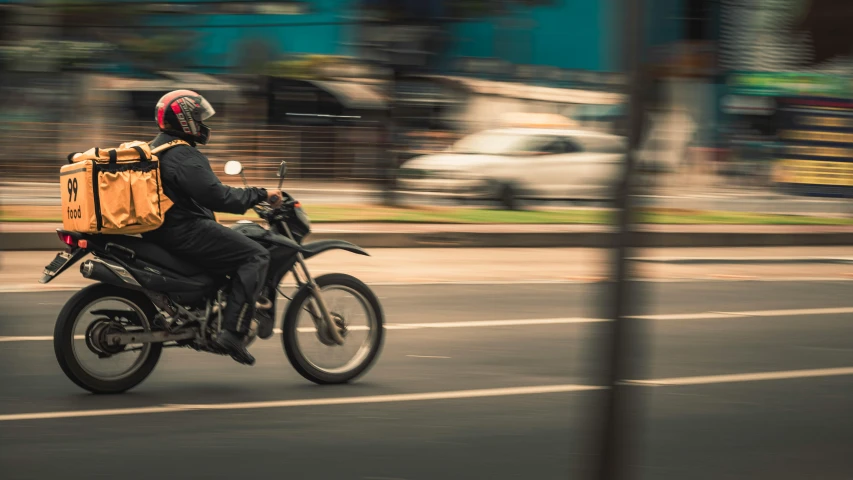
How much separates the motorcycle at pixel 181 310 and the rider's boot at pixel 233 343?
7 cm

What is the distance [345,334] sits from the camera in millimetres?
6430

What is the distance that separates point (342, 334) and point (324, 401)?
1.51 ft

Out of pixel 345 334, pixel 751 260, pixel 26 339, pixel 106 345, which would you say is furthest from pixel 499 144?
pixel 106 345

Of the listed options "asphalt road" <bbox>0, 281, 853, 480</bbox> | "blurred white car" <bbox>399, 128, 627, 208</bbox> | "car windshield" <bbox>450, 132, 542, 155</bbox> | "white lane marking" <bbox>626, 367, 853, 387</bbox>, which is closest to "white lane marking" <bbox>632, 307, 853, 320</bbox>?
"asphalt road" <bbox>0, 281, 853, 480</bbox>

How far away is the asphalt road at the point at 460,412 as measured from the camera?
4.98 meters

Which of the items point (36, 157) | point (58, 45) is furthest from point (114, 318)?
point (58, 45)

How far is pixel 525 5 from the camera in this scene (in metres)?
20.5

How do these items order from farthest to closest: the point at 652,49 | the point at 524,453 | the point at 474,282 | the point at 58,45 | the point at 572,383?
the point at 58,45, the point at 474,282, the point at 572,383, the point at 524,453, the point at 652,49

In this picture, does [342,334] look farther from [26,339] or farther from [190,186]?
[26,339]

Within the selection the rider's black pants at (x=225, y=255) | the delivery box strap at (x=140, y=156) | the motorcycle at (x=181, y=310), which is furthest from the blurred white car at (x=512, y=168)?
the delivery box strap at (x=140, y=156)

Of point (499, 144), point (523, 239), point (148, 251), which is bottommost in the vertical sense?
point (523, 239)

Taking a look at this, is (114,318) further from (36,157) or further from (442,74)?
(442,74)

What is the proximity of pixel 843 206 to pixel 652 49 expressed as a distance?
18.4 m

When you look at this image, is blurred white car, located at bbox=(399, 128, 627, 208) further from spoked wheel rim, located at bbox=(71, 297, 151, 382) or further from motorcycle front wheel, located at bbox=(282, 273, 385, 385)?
spoked wheel rim, located at bbox=(71, 297, 151, 382)
